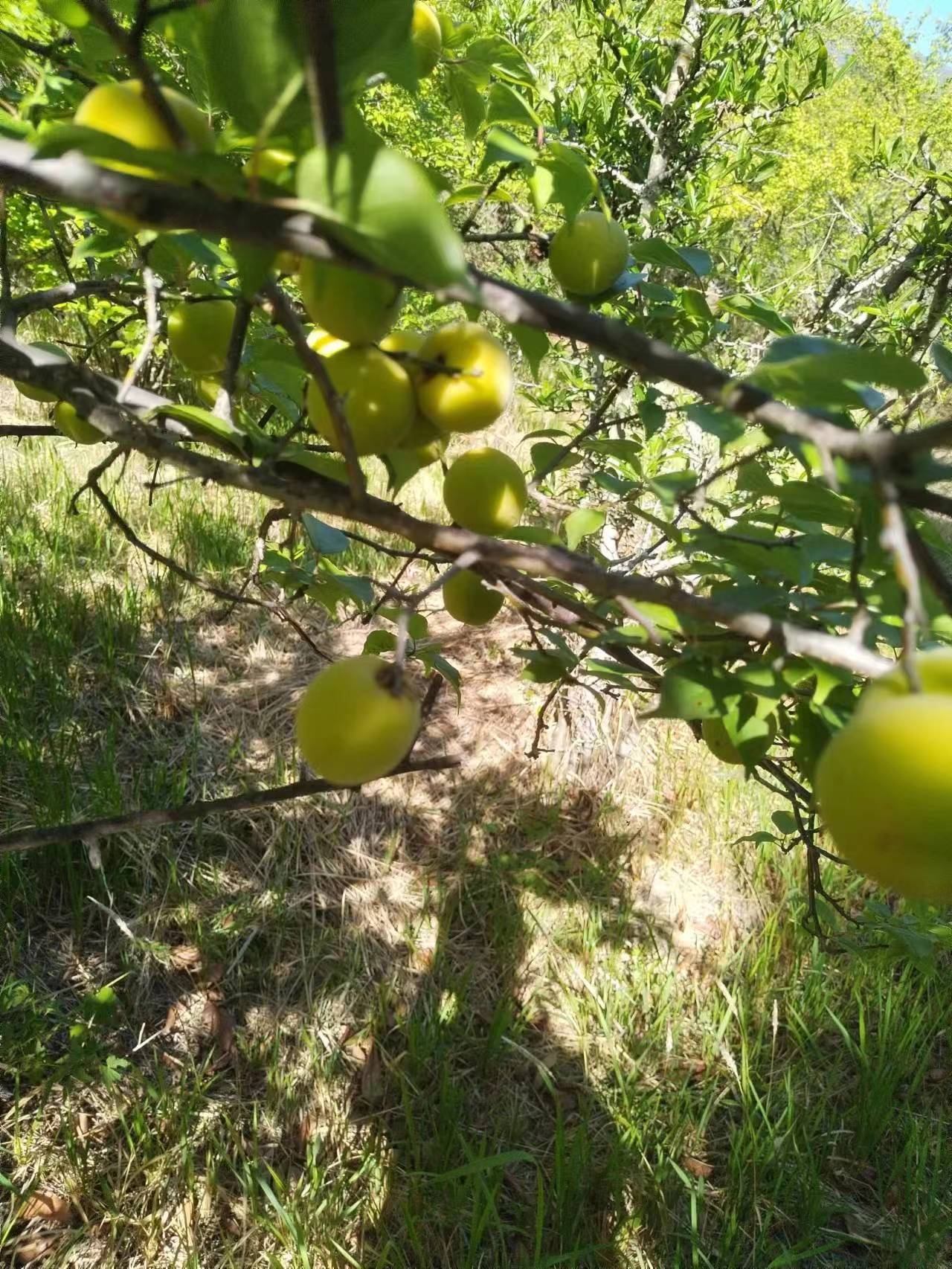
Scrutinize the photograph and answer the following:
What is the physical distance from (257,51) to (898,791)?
0.41 metres

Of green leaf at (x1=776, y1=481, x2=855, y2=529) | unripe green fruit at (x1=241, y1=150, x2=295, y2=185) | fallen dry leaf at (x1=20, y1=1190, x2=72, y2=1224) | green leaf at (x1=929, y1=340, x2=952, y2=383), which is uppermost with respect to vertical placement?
unripe green fruit at (x1=241, y1=150, x2=295, y2=185)

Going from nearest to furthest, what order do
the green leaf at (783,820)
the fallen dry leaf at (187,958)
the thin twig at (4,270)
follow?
1. the thin twig at (4,270)
2. the green leaf at (783,820)
3. the fallen dry leaf at (187,958)

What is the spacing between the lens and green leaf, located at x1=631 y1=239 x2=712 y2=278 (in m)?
0.67

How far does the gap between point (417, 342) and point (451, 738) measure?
5.47 feet

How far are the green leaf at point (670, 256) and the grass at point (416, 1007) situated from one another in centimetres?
120

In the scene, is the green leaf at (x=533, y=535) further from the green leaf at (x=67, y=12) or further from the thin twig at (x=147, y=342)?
the green leaf at (x=67, y=12)

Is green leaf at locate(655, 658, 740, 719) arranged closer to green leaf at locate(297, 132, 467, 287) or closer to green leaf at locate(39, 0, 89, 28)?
green leaf at locate(297, 132, 467, 287)

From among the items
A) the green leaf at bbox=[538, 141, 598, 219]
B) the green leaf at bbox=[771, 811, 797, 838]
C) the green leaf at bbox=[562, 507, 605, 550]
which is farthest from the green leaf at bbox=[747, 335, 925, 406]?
the green leaf at bbox=[771, 811, 797, 838]

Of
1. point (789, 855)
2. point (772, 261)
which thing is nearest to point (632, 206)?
point (789, 855)

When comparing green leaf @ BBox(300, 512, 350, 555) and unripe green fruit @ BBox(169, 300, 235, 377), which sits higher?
unripe green fruit @ BBox(169, 300, 235, 377)

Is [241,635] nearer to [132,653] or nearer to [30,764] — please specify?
[132,653]

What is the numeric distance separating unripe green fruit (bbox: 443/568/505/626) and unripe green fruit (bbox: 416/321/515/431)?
180mm

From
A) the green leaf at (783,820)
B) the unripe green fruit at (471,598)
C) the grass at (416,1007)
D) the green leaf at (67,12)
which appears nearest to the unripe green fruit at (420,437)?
the unripe green fruit at (471,598)

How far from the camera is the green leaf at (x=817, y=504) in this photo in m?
0.49
